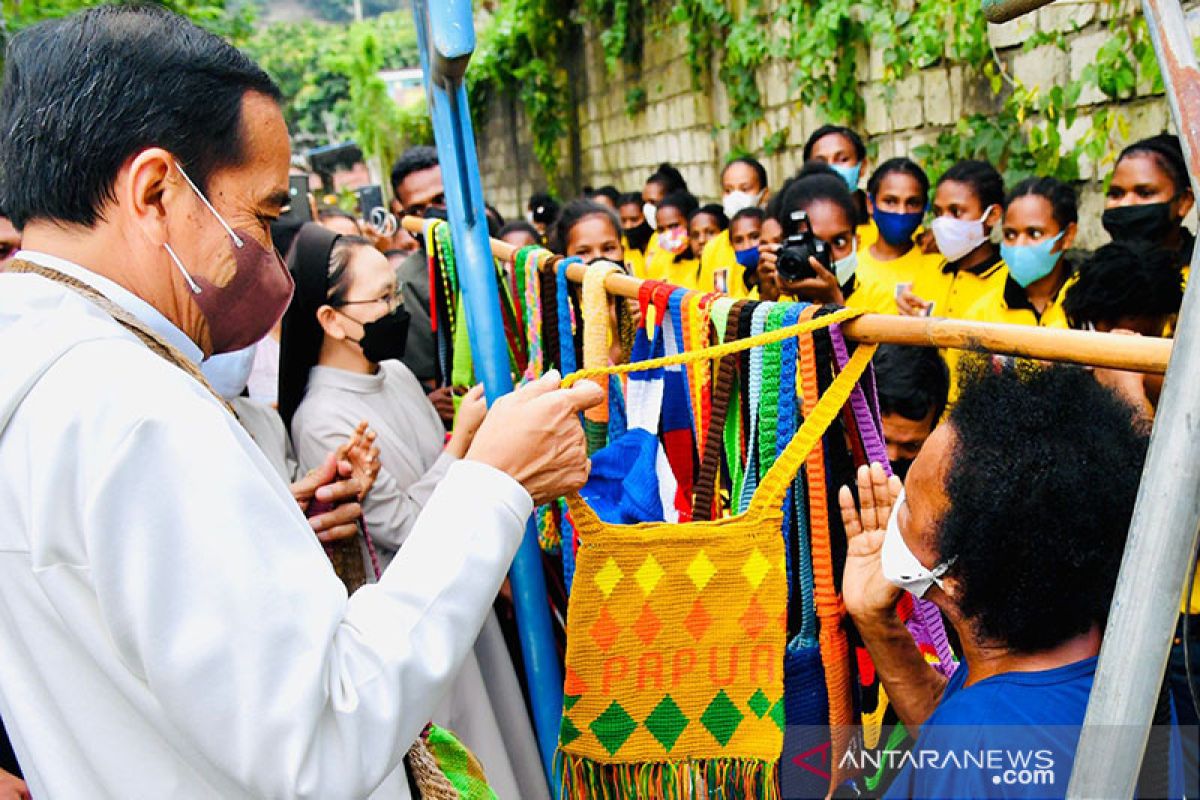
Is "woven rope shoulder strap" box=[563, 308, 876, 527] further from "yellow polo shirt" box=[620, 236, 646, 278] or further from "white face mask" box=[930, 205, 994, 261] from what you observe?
"yellow polo shirt" box=[620, 236, 646, 278]

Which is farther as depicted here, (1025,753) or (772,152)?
(772,152)

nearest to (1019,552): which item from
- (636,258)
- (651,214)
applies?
(651,214)

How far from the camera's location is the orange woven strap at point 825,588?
62.1 inches

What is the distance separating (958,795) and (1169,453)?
73 cm

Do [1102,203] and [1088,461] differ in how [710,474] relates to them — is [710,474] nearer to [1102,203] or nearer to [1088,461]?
[1088,461]

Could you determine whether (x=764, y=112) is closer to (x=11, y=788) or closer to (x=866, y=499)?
(x=866, y=499)

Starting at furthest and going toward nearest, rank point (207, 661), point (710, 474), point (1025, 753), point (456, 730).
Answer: point (456, 730), point (710, 474), point (1025, 753), point (207, 661)

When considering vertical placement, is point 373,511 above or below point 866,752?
above

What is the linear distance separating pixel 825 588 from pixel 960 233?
2829mm

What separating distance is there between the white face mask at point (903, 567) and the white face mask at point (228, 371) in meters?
1.37

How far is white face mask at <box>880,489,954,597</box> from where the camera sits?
140cm

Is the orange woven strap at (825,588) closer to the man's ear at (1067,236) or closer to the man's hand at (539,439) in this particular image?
the man's hand at (539,439)

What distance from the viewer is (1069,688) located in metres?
1.30

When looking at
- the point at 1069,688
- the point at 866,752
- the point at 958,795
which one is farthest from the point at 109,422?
the point at 866,752
